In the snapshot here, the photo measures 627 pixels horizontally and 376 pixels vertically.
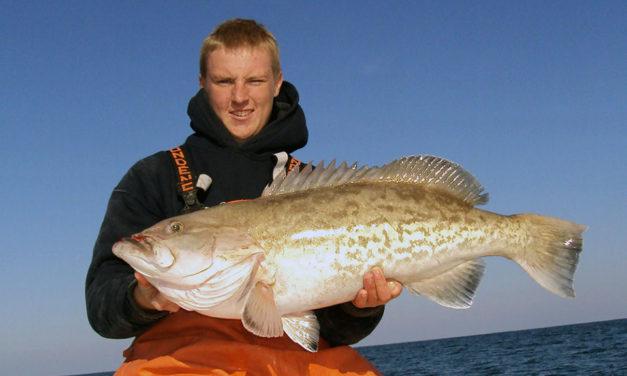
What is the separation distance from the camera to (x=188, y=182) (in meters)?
4.38

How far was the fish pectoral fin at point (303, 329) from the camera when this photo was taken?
12.0 ft

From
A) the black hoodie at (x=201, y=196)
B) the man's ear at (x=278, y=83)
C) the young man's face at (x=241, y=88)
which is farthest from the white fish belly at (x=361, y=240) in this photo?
the man's ear at (x=278, y=83)

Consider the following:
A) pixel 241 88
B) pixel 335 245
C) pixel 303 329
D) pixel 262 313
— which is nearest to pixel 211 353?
pixel 262 313

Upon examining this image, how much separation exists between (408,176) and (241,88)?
167 centimetres

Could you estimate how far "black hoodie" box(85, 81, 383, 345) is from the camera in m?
3.69

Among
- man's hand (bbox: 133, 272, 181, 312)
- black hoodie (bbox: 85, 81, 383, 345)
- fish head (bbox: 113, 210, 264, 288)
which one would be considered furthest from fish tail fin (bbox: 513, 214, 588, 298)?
man's hand (bbox: 133, 272, 181, 312)

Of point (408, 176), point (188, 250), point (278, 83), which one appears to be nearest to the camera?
point (188, 250)

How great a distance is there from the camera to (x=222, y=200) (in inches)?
178

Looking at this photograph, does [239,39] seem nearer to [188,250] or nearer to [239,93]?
[239,93]

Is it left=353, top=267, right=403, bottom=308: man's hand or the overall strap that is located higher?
the overall strap

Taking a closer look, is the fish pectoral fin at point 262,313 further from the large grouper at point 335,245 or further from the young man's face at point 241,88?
the young man's face at point 241,88

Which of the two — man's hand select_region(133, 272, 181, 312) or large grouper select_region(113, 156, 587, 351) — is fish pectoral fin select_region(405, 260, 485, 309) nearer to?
large grouper select_region(113, 156, 587, 351)

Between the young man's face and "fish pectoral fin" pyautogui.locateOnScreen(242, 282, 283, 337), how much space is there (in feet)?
6.30

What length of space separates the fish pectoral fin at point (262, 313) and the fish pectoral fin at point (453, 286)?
3.54 ft
